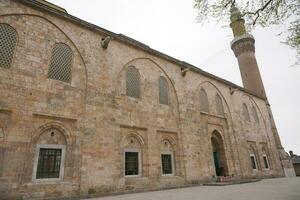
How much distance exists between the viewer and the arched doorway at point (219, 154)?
14.3 m

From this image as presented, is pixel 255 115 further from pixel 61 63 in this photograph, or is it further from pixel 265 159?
pixel 61 63

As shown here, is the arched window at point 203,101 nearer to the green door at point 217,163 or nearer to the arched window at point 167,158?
the green door at point 217,163

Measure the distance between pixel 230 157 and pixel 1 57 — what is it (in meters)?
14.7

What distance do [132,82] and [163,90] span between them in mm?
2413

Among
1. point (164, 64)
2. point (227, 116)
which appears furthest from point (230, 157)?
point (164, 64)

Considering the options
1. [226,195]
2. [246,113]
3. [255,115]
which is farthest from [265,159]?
[226,195]

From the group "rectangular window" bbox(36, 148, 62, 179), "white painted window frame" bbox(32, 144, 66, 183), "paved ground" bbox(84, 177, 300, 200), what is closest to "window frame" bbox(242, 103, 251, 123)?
"paved ground" bbox(84, 177, 300, 200)

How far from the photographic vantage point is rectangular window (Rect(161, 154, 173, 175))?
430 inches

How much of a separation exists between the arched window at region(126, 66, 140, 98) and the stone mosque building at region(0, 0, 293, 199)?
6cm

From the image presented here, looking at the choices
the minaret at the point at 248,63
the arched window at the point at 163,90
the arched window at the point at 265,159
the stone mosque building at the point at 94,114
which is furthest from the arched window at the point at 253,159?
the arched window at the point at 163,90

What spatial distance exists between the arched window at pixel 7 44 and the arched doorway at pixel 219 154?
12707 mm

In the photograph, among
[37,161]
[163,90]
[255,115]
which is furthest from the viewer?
[255,115]

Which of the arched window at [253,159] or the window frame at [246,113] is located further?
the window frame at [246,113]

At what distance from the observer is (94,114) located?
891 centimetres
